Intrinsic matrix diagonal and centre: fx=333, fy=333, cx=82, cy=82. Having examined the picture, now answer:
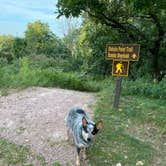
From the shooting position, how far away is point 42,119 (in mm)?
6344

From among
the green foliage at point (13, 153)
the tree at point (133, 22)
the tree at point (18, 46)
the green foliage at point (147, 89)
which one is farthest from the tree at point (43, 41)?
the green foliage at point (13, 153)

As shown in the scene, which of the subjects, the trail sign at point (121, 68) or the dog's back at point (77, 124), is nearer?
the dog's back at point (77, 124)

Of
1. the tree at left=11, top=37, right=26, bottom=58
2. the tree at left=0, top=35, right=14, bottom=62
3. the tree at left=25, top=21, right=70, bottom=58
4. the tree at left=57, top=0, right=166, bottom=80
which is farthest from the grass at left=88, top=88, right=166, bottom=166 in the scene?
the tree at left=0, top=35, right=14, bottom=62

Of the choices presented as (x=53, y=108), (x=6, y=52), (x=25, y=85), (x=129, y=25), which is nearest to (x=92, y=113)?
(x=53, y=108)

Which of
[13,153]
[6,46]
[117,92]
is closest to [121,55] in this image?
[117,92]

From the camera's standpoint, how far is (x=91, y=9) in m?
8.91

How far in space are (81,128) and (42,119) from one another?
70.4 inches

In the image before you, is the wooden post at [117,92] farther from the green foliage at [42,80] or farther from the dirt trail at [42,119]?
the green foliage at [42,80]

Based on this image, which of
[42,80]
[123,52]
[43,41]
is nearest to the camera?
[123,52]

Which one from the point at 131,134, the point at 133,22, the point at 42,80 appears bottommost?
the point at 131,134

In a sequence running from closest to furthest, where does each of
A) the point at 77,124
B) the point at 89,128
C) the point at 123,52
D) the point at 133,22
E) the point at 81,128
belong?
the point at 89,128 < the point at 81,128 < the point at 77,124 < the point at 123,52 < the point at 133,22

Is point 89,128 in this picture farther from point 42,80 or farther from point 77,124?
point 42,80

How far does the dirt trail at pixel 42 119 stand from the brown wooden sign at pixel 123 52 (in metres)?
1.23

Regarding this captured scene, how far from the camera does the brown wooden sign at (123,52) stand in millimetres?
6660
